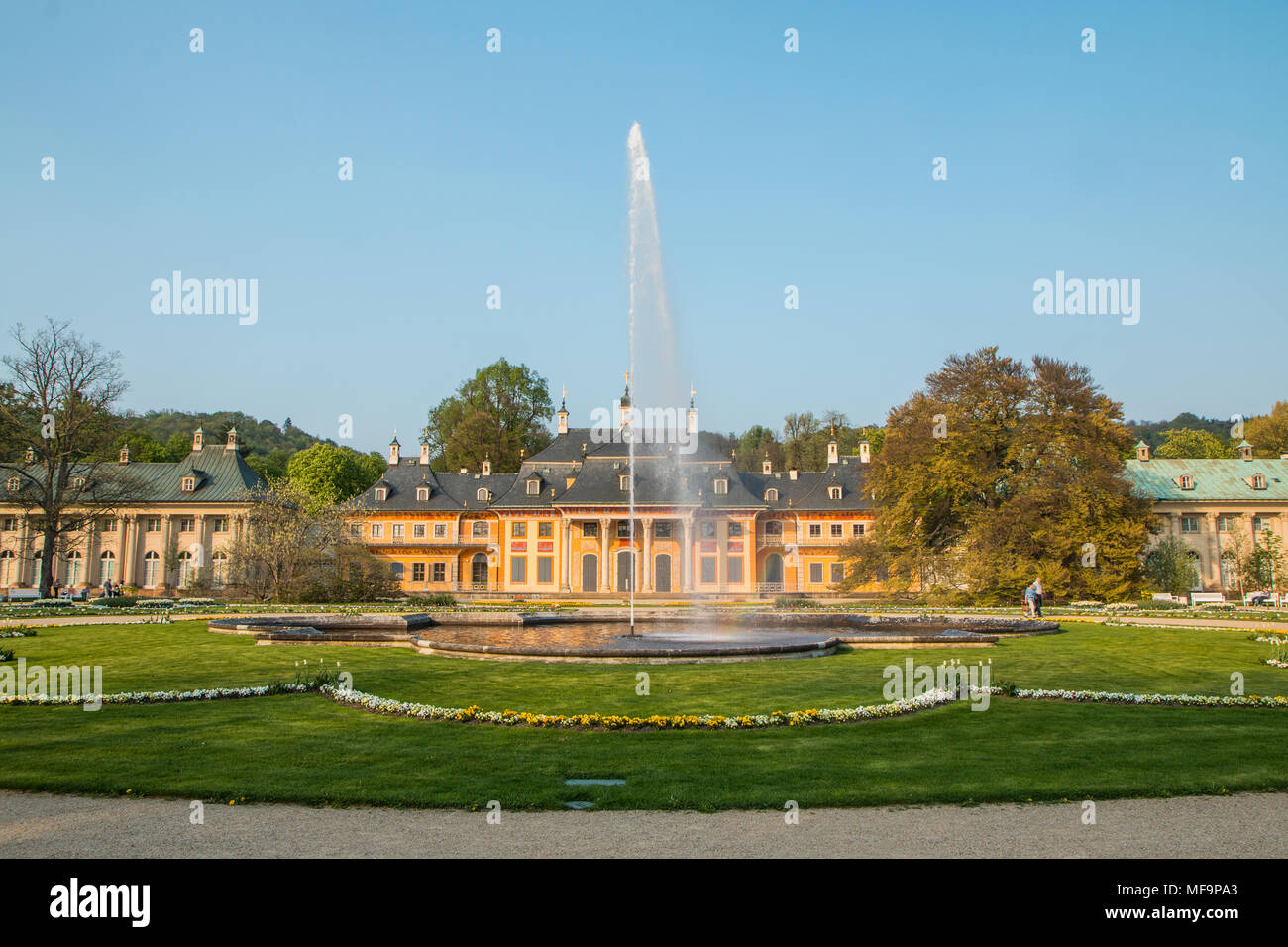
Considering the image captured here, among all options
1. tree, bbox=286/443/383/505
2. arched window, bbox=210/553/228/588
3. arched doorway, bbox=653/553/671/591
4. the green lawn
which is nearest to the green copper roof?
arched doorway, bbox=653/553/671/591

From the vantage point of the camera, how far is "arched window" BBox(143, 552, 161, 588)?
208 feet

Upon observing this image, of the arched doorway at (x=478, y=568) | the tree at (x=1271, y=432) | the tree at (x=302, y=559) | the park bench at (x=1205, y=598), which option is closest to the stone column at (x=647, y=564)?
the arched doorway at (x=478, y=568)

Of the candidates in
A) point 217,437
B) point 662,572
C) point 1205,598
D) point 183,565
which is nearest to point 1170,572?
point 1205,598

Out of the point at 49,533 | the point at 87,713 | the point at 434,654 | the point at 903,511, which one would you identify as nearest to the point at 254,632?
the point at 434,654

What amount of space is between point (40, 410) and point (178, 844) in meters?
45.9

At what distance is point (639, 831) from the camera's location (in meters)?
7.16

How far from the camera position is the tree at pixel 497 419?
7506 cm

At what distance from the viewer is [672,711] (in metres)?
12.7

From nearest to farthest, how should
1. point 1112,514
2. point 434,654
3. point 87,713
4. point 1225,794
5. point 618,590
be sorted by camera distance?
point 1225,794, point 87,713, point 434,654, point 1112,514, point 618,590

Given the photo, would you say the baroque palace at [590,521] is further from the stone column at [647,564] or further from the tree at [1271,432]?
the tree at [1271,432]

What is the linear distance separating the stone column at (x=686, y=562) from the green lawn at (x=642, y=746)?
39497mm

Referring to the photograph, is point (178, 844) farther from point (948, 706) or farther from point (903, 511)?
point (903, 511)

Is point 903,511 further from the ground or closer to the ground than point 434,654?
further from the ground

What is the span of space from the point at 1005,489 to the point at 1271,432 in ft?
181
